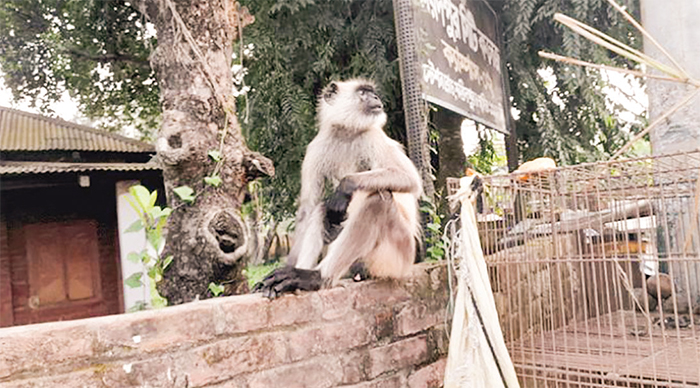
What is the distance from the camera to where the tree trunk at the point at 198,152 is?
3.31 m

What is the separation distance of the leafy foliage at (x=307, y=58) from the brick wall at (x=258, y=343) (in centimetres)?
250

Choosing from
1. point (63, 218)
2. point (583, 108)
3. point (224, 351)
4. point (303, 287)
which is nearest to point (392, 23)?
point (583, 108)

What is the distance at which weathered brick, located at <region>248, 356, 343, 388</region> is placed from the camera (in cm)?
257

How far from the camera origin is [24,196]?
7.06 meters

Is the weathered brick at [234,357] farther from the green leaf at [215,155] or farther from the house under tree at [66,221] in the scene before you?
the house under tree at [66,221]

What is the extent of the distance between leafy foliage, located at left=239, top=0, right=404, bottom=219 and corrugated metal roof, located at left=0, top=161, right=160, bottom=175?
1.47m

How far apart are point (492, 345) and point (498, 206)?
0.88 metres

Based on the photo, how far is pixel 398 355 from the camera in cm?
319

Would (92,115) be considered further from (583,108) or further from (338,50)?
(583,108)

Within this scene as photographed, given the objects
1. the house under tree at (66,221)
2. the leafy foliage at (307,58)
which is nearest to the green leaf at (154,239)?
the leafy foliage at (307,58)

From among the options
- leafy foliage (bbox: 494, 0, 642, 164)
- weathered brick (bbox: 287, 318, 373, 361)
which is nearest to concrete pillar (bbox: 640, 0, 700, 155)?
leafy foliage (bbox: 494, 0, 642, 164)

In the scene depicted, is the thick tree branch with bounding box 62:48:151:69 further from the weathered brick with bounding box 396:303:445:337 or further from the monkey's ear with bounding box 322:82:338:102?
the weathered brick with bounding box 396:303:445:337

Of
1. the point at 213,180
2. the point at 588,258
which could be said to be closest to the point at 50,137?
the point at 213,180

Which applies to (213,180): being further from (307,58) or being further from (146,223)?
(307,58)
